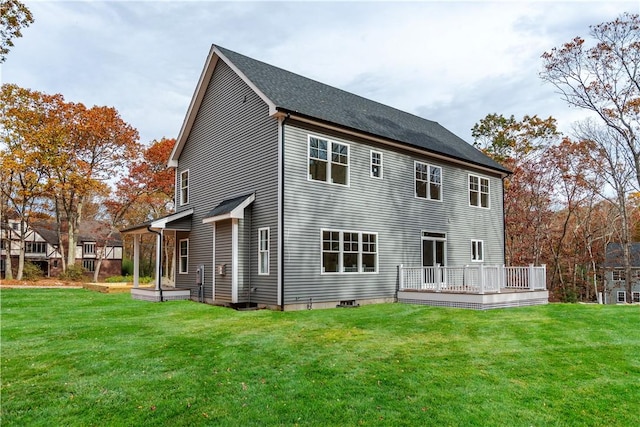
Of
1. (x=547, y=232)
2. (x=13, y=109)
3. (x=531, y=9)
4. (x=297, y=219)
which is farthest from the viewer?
(x=547, y=232)

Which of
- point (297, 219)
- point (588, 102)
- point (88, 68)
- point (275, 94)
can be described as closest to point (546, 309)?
point (297, 219)

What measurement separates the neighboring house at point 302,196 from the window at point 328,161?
0.04 metres

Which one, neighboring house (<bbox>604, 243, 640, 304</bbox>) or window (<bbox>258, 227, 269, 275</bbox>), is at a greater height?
window (<bbox>258, 227, 269, 275</bbox>)

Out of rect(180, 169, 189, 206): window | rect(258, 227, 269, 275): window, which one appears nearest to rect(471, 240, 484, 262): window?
rect(258, 227, 269, 275): window

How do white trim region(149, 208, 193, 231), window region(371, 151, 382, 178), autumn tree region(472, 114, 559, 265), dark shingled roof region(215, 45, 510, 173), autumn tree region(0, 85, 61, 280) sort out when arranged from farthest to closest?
autumn tree region(472, 114, 559, 265)
autumn tree region(0, 85, 61, 280)
white trim region(149, 208, 193, 231)
window region(371, 151, 382, 178)
dark shingled roof region(215, 45, 510, 173)

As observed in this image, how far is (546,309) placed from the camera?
1359 centimetres

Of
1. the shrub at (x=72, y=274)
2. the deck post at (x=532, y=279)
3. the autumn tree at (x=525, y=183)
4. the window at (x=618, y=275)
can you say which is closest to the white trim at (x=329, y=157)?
the deck post at (x=532, y=279)

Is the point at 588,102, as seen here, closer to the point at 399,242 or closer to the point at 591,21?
the point at 591,21

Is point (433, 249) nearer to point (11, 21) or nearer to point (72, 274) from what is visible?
point (11, 21)

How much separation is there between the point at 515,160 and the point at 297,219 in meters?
23.6

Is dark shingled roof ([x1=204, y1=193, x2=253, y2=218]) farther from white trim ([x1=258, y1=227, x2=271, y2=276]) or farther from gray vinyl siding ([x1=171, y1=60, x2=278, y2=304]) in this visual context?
white trim ([x1=258, y1=227, x2=271, y2=276])

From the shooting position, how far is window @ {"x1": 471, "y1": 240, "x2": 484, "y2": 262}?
19141 mm

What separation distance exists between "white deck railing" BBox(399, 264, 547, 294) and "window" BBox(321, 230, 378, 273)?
156cm

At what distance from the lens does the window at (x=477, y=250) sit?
19.1 metres
